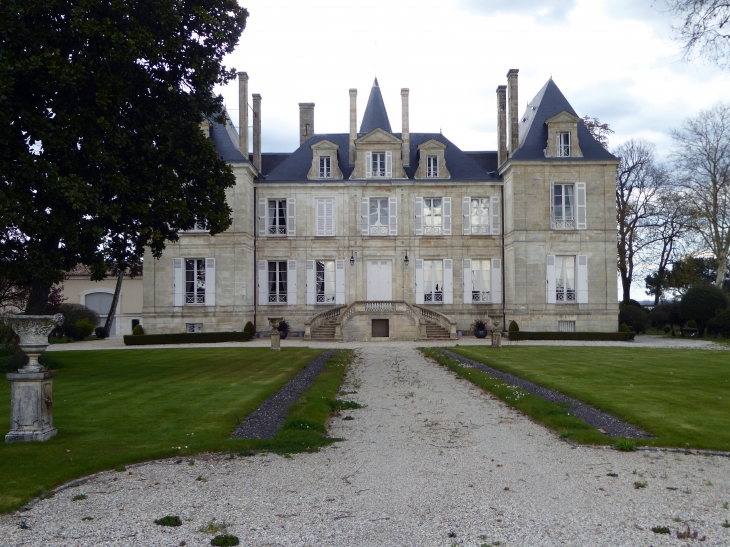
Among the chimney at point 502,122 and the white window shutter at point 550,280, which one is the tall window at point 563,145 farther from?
the white window shutter at point 550,280

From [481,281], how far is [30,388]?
24.5 m

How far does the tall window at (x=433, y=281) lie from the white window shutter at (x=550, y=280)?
471cm

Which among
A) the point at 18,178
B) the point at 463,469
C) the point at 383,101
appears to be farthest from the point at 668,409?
the point at 383,101

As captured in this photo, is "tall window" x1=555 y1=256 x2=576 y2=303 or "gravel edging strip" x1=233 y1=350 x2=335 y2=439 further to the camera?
"tall window" x1=555 y1=256 x2=576 y2=303

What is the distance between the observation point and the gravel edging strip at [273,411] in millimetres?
7840

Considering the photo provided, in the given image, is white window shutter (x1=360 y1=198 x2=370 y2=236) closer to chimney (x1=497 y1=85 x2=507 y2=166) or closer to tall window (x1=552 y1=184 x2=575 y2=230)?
chimney (x1=497 y1=85 x2=507 y2=166)

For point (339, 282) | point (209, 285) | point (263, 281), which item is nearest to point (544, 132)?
point (339, 282)

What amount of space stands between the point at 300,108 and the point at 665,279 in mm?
23088

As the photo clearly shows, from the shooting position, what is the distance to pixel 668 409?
29.5ft

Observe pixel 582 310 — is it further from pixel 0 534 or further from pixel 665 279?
pixel 0 534

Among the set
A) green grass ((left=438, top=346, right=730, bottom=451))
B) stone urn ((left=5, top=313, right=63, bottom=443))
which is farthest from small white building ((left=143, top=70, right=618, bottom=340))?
stone urn ((left=5, top=313, right=63, bottom=443))

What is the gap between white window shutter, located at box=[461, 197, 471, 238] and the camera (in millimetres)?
30031

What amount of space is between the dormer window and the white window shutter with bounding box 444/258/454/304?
6.90 meters

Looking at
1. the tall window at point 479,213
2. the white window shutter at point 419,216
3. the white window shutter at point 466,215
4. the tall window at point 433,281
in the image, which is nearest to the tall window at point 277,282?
the white window shutter at point 419,216
